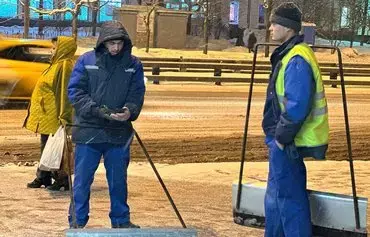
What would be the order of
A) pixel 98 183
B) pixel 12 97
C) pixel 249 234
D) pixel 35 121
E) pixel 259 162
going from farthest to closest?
pixel 12 97 → pixel 259 162 → pixel 98 183 → pixel 35 121 → pixel 249 234

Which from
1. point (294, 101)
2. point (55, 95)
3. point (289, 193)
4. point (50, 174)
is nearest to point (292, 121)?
point (294, 101)

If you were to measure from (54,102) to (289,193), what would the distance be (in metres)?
3.31

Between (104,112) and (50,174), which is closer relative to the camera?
(104,112)

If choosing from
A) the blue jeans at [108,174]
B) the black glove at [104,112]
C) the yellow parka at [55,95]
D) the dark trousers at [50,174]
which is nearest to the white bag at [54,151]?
the yellow parka at [55,95]

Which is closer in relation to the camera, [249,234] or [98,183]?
[249,234]

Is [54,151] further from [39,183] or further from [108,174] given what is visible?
[108,174]

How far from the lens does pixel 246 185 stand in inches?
243

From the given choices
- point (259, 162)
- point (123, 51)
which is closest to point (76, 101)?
point (123, 51)

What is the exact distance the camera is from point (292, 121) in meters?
5.02

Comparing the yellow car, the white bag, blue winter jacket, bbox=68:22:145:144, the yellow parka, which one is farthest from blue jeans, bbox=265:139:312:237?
the yellow car

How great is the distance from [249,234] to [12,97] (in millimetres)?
10593

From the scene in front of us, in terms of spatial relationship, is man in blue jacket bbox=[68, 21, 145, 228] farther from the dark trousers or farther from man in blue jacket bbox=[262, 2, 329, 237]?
the dark trousers

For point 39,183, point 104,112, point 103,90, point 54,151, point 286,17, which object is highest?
point 286,17

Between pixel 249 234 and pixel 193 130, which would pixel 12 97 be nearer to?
pixel 193 130
